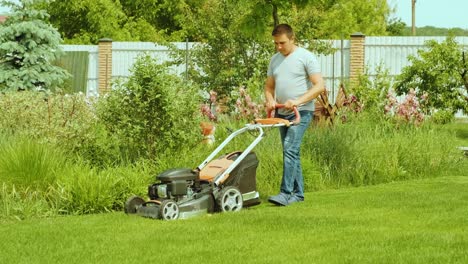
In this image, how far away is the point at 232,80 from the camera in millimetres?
26562

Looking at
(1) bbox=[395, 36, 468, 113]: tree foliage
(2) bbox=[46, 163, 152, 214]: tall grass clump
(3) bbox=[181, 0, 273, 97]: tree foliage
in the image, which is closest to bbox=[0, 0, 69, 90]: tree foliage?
(3) bbox=[181, 0, 273, 97]: tree foliage

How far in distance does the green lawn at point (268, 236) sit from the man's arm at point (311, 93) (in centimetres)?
107

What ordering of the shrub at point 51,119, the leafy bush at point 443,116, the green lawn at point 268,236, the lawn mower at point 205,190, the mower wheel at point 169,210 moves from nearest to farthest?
the green lawn at point 268,236
the mower wheel at point 169,210
the lawn mower at point 205,190
the shrub at point 51,119
the leafy bush at point 443,116

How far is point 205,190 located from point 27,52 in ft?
47.2

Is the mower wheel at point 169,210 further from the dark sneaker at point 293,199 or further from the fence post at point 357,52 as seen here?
the fence post at point 357,52

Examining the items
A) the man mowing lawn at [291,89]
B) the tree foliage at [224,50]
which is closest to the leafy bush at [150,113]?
the man mowing lawn at [291,89]

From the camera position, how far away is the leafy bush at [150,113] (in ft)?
39.6

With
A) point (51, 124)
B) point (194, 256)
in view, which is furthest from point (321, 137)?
point (194, 256)

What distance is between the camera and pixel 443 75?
904 inches

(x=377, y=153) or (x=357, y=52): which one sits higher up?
(x=357, y=52)

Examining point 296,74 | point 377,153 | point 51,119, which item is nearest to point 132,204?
point 296,74

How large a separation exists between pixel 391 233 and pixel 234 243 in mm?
1342

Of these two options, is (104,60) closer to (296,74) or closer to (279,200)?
(296,74)

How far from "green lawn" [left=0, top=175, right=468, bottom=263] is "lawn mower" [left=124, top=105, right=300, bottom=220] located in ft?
0.55
